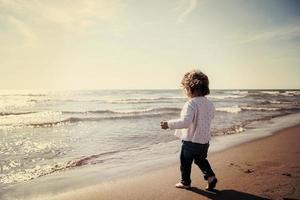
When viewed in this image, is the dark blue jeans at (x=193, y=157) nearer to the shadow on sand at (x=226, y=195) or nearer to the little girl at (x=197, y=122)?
the little girl at (x=197, y=122)

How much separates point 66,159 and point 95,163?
1088mm

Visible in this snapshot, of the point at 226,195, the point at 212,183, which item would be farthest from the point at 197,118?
the point at 226,195

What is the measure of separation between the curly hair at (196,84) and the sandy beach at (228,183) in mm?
1283

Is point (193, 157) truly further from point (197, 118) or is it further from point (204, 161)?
point (197, 118)

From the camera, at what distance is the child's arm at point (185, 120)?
4.06m

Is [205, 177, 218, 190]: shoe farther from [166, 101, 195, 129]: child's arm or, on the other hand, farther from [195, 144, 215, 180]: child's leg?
[166, 101, 195, 129]: child's arm

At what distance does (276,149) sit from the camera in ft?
23.2

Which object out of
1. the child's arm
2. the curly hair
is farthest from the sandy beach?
the curly hair

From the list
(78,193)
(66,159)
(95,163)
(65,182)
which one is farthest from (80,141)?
(78,193)

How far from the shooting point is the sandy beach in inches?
159

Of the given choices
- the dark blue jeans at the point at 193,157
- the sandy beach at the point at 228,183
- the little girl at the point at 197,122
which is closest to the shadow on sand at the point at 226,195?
the sandy beach at the point at 228,183

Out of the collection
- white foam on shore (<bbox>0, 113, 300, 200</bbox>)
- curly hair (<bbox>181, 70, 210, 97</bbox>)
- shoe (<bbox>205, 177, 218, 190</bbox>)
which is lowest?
white foam on shore (<bbox>0, 113, 300, 200</bbox>)

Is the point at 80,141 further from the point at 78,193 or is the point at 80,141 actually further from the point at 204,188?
the point at 204,188

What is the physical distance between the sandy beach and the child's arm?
0.87 meters
